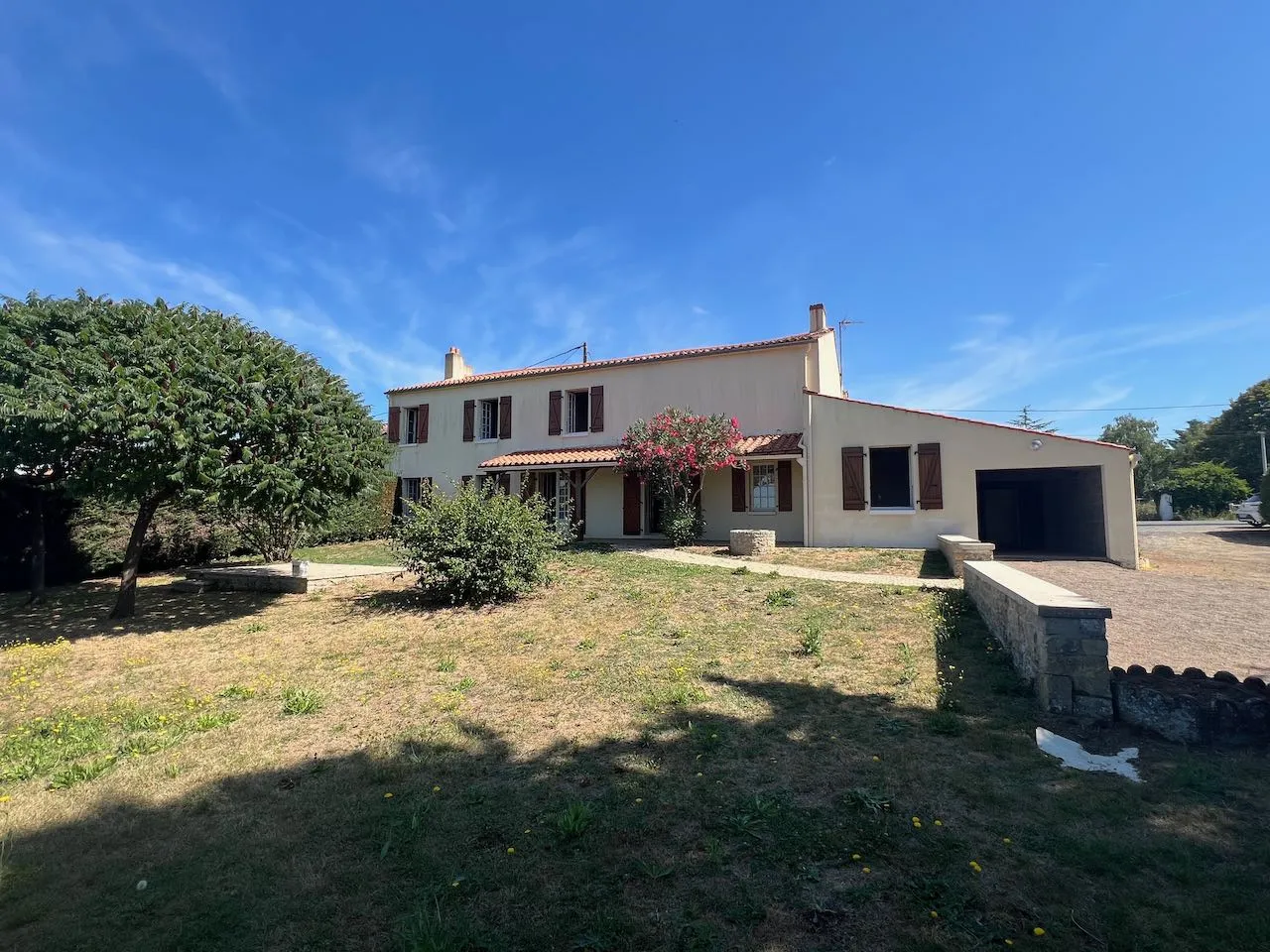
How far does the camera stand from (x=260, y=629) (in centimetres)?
809

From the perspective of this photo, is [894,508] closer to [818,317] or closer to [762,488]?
[762,488]

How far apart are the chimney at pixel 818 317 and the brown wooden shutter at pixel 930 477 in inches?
235

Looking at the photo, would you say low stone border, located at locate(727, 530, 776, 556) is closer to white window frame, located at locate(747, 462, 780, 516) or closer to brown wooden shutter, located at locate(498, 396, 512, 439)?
white window frame, located at locate(747, 462, 780, 516)

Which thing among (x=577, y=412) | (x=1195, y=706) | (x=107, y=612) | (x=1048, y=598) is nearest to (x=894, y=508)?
(x=577, y=412)

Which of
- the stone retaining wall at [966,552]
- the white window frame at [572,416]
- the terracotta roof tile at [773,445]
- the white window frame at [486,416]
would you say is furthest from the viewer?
the white window frame at [486,416]

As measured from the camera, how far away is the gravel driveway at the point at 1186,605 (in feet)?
18.9

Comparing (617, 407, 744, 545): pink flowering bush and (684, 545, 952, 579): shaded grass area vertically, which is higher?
(617, 407, 744, 545): pink flowering bush

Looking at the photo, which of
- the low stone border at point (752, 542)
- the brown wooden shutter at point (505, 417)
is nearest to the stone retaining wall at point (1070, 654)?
the low stone border at point (752, 542)

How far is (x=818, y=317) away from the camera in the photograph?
19.2 metres

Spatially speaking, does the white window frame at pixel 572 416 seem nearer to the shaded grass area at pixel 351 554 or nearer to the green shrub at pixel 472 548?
the shaded grass area at pixel 351 554

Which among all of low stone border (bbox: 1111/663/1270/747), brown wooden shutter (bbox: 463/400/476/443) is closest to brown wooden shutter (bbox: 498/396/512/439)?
brown wooden shutter (bbox: 463/400/476/443)

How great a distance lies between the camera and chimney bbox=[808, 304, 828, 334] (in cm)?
1909

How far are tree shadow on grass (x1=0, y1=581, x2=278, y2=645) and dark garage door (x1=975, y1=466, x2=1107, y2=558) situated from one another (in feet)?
50.8

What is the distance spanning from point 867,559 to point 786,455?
12.7 ft
